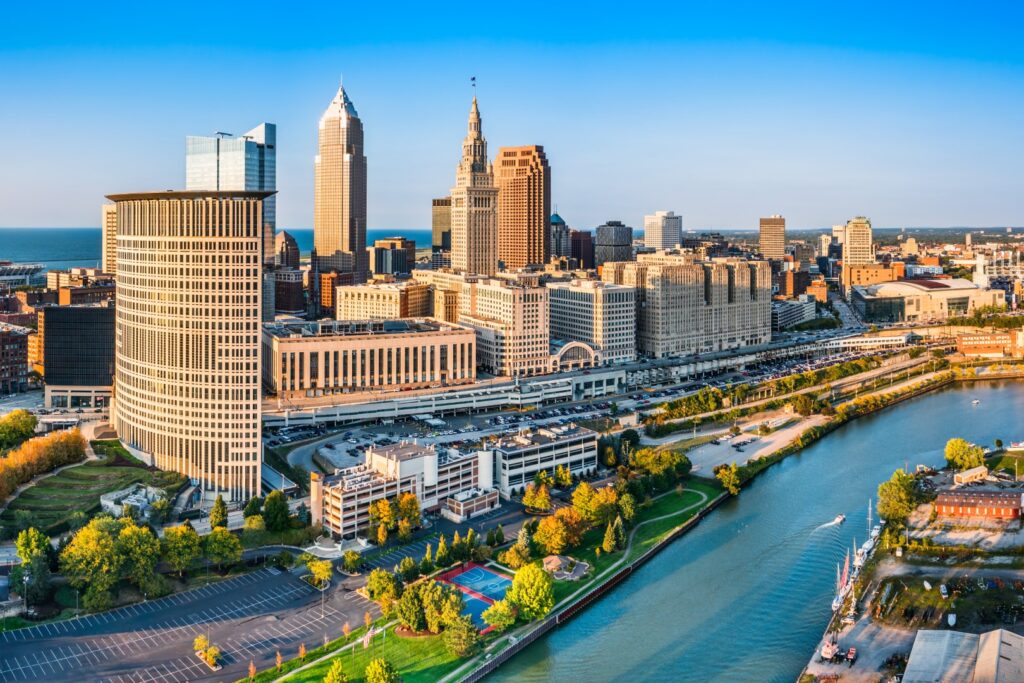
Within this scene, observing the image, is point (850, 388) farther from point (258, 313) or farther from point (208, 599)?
point (208, 599)

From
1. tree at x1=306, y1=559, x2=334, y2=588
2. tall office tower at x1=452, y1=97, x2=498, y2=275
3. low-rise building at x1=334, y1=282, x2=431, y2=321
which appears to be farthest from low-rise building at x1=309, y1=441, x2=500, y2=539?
tall office tower at x1=452, y1=97, x2=498, y2=275

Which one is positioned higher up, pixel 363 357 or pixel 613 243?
pixel 613 243

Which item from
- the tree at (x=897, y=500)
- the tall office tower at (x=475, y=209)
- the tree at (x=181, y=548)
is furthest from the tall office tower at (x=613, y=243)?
the tree at (x=181, y=548)

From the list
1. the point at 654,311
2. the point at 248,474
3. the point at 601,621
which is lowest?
the point at 601,621

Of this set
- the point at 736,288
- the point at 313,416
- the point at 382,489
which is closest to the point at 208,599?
the point at 382,489

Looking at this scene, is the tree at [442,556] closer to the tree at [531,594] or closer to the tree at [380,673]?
the tree at [531,594]

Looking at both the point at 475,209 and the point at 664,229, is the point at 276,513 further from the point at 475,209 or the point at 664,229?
the point at 664,229

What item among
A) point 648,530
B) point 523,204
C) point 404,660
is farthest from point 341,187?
point 404,660

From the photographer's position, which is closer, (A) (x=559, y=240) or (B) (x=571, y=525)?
(B) (x=571, y=525)
